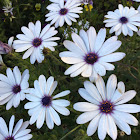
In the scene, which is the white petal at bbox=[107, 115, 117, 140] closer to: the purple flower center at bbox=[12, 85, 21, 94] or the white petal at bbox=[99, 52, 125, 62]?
the white petal at bbox=[99, 52, 125, 62]

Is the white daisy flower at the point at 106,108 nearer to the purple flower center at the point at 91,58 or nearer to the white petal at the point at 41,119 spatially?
the purple flower center at the point at 91,58

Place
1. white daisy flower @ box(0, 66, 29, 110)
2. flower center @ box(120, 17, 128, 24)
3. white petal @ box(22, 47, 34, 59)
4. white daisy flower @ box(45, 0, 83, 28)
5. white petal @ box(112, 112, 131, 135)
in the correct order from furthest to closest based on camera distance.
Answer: white daisy flower @ box(45, 0, 83, 28)
flower center @ box(120, 17, 128, 24)
white petal @ box(22, 47, 34, 59)
white daisy flower @ box(0, 66, 29, 110)
white petal @ box(112, 112, 131, 135)

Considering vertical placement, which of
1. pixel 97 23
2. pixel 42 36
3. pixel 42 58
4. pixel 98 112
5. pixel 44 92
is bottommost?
pixel 98 112

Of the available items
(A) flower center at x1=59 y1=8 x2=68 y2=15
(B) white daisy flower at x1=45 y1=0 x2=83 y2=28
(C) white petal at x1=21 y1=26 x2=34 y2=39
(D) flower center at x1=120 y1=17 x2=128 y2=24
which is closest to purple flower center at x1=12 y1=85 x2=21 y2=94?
(C) white petal at x1=21 y1=26 x2=34 y2=39

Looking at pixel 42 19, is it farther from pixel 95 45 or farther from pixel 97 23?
pixel 95 45

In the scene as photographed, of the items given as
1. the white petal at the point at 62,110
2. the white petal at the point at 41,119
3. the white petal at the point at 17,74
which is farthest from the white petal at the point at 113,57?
the white petal at the point at 17,74

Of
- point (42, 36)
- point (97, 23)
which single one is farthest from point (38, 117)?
point (97, 23)

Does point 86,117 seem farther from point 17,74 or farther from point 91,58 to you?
point 17,74

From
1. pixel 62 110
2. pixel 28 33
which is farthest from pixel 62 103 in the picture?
pixel 28 33
